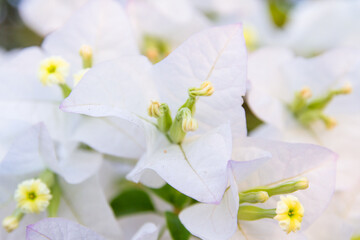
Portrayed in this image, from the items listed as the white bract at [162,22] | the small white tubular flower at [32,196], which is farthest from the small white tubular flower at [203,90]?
the white bract at [162,22]

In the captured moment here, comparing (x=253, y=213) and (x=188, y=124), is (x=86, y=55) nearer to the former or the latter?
(x=188, y=124)

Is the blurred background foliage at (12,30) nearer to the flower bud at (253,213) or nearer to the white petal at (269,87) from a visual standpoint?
the white petal at (269,87)

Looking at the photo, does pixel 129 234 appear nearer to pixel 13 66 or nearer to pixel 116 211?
pixel 116 211

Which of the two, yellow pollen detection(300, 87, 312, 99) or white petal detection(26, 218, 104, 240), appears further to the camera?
yellow pollen detection(300, 87, 312, 99)

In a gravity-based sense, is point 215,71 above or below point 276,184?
above

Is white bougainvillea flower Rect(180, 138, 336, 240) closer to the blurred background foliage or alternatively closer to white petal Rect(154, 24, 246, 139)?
white petal Rect(154, 24, 246, 139)

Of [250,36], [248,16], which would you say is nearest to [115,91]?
[250,36]

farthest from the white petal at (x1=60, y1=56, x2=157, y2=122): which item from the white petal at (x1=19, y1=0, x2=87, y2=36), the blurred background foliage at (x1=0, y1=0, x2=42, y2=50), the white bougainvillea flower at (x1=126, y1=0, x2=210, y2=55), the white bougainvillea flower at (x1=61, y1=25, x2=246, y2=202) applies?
the blurred background foliage at (x1=0, y1=0, x2=42, y2=50)
